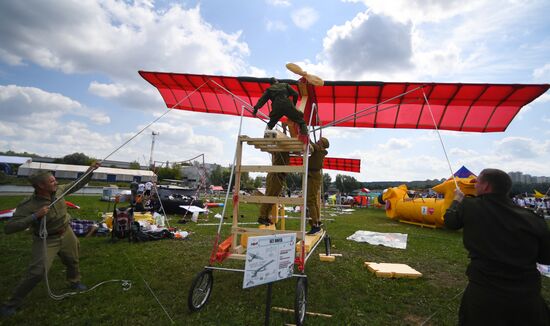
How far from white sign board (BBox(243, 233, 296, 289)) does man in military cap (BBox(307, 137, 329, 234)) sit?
8.37 ft

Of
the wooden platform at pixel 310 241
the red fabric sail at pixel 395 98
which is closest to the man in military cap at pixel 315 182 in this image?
the wooden platform at pixel 310 241

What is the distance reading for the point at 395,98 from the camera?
6.27 m

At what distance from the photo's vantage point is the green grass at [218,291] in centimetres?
378

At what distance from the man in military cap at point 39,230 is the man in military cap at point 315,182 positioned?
3.90m

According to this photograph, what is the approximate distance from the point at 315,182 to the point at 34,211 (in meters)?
4.75

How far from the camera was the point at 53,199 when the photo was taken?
427 centimetres

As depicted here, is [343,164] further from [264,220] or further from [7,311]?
[7,311]

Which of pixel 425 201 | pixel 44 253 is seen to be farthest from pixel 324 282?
pixel 425 201

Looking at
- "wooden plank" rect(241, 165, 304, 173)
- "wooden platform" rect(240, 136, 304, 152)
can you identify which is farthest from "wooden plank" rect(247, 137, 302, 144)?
"wooden plank" rect(241, 165, 304, 173)

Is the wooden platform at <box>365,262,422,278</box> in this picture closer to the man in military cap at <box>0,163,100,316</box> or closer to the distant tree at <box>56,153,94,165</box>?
the man in military cap at <box>0,163,100,316</box>

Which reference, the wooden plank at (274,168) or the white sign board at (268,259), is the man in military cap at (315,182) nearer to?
the wooden plank at (274,168)

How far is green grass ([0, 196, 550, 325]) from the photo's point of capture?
3.78 meters

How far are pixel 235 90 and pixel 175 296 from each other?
5442 millimetres

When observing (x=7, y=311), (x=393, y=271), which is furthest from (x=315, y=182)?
(x=7, y=311)
